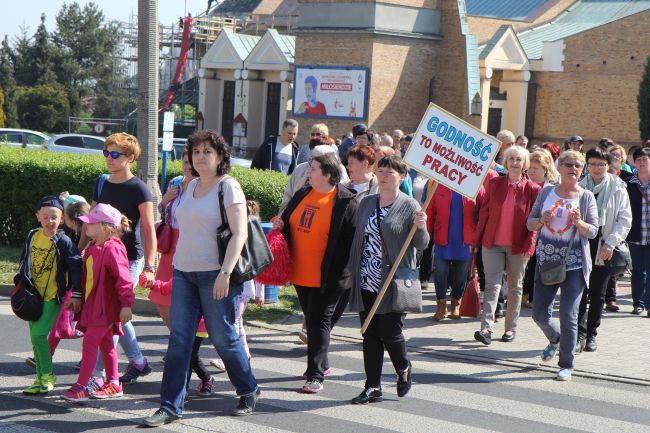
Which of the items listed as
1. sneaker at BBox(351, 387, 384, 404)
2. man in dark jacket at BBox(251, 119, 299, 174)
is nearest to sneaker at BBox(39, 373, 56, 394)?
→ sneaker at BBox(351, 387, 384, 404)

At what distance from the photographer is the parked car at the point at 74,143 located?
35438 mm

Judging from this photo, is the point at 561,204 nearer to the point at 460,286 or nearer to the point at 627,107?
the point at 460,286

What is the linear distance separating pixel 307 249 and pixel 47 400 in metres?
2.22

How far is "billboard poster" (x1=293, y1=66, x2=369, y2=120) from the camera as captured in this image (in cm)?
3872

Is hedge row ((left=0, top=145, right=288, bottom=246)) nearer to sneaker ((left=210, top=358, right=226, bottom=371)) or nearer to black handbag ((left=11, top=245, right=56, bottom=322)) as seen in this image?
sneaker ((left=210, top=358, right=226, bottom=371))

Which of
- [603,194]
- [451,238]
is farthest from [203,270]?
[451,238]

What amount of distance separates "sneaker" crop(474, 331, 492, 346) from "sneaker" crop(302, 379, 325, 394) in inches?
108

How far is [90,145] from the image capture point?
37.2 meters

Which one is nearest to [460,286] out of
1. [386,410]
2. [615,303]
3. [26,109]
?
[615,303]

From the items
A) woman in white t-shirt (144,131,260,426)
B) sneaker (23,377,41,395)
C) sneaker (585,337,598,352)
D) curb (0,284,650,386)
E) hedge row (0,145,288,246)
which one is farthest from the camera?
hedge row (0,145,288,246)

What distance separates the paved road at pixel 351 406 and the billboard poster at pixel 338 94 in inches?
1165

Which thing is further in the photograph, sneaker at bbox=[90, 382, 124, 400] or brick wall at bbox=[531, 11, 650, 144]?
brick wall at bbox=[531, 11, 650, 144]

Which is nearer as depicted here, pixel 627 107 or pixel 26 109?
pixel 627 107

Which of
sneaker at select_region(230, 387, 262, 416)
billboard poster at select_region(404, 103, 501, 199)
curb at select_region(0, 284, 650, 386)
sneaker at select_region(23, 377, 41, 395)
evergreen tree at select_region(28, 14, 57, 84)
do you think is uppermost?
evergreen tree at select_region(28, 14, 57, 84)
